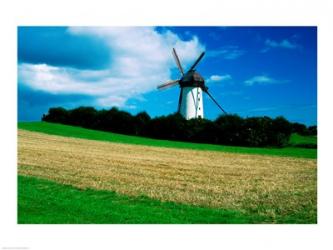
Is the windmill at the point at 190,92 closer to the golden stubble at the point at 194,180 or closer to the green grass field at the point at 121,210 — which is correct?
the golden stubble at the point at 194,180

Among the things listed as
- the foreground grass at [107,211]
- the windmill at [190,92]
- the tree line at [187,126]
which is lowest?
the foreground grass at [107,211]

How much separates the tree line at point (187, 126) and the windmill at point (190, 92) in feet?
4.27

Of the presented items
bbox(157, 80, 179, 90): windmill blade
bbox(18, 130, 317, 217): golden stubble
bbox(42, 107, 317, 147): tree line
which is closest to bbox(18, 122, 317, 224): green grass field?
bbox(18, 130, 317, 217): golden stubble

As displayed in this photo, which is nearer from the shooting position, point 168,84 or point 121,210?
point 121,210

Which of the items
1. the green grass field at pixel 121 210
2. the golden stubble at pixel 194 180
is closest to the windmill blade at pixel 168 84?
the golden stubble at pixel 194 180

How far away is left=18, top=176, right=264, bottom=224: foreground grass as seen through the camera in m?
8.30

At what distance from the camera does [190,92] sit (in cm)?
3897

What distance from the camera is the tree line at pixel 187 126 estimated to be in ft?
100

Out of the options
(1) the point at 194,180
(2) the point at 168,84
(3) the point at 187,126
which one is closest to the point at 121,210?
(1) the point at 194,180

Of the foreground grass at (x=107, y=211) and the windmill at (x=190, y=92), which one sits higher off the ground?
the windmill at (x=190, y=92)

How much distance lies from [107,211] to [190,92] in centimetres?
3092

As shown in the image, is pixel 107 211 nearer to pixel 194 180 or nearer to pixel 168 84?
pixel 194 180
